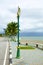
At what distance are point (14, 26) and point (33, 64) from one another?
6179 centimetres

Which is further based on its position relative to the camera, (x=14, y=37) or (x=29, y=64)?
(x=14, y=37)

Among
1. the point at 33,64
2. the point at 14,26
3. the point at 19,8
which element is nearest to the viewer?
the point at 33,64

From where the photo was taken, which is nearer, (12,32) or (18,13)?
(18,13)

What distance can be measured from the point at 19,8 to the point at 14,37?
58268 millimetres

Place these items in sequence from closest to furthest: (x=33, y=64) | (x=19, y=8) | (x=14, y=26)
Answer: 1. (x=33, y=64)
2. (x=19, y=8)
3. (x=14, y=26)

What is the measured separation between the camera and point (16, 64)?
1312 centimetres

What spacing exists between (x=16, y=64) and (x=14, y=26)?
61.7 metres

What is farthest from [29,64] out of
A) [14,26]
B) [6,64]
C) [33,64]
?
[14,26]

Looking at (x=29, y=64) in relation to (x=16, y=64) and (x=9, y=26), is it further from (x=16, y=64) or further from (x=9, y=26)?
(x=9, y=26)

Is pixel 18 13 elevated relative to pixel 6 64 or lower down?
elevated

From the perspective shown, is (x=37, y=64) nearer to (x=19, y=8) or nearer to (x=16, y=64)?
(x=16, y=64)

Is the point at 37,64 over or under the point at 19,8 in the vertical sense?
under

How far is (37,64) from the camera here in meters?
13.2

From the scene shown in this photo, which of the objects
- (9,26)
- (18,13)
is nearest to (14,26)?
(9,26)
